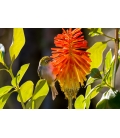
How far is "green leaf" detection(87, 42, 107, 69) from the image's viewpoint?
889mm

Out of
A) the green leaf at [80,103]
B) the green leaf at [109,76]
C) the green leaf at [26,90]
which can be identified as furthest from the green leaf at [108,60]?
the green leaf at [26,90]

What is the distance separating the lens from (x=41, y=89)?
941 mm

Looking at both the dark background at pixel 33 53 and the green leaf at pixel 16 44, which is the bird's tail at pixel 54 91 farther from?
the green leaf at pixel 16 44

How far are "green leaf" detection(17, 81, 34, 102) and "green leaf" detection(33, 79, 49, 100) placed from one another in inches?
0.8

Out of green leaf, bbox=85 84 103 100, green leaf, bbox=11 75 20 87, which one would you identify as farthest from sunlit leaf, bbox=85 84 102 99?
green leaf, bbox=11 75 20 87

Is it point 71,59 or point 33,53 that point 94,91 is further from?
point 33,53

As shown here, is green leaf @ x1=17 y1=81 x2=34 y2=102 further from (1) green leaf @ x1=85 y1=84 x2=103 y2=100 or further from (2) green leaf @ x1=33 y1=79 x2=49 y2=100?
(1) green leaf @ x1=85 y1=84 x2=103 y2=100

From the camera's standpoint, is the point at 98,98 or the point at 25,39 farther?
the point at 25,39

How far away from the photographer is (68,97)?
3.13 feet

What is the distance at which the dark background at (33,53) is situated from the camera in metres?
0.97
